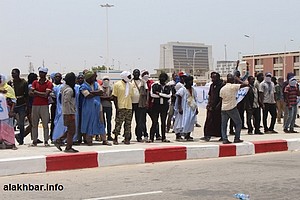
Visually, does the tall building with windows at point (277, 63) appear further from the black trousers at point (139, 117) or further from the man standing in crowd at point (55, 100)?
the man standing in crowd at point (55, 100)

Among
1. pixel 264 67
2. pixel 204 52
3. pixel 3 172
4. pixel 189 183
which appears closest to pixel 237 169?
pixel 189 183

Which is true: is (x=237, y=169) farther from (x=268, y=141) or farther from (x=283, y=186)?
(x=268, y=141)

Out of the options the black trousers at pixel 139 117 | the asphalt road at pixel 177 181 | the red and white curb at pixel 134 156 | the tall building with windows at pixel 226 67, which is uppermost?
the tall building with windows at pixel 226 67

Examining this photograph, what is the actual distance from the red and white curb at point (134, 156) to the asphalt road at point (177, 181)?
220mm

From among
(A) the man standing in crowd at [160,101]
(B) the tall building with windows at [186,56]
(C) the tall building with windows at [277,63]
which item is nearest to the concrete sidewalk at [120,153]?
(A) the man standing in crowd at [160,101]

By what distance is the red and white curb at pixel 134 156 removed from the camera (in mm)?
9406

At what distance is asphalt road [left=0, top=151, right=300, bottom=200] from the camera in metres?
7.41

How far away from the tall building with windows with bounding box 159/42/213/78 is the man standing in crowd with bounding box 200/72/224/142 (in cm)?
15452

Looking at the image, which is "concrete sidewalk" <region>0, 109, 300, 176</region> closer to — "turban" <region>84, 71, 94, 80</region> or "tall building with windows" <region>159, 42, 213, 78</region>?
"turban" <region>84, 71, 94, 80</region>

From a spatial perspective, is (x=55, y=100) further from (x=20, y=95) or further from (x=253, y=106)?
(x=253, y=106)

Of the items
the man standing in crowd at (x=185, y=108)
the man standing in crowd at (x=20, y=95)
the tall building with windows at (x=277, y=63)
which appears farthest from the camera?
the tall building with windows at (x=277, y=63)

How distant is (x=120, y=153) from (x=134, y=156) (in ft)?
1.12

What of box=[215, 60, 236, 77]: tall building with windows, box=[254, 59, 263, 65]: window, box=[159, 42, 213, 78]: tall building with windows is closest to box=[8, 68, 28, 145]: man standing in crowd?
box=[215, 60, 236, 77]: tall building with windows

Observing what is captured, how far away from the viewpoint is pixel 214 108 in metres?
12.9
